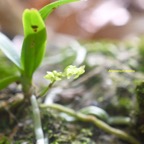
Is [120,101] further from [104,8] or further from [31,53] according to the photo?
[104,8]

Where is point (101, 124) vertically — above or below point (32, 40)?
below

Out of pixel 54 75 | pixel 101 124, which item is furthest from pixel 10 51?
pixel 101 124

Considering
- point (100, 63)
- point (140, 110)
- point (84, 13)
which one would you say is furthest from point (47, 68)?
point (84, 13)

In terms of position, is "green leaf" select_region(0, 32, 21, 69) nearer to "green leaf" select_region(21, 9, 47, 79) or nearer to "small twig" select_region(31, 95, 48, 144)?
"green leaf" select_region(21, 9, 47, 79)

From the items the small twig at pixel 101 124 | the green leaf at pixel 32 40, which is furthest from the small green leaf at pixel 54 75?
the small twig at pixel 101 124

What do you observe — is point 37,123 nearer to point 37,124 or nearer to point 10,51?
point 37,124

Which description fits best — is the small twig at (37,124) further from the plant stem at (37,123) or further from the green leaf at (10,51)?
the green leaf at (10,51)

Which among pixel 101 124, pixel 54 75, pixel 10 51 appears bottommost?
pixel 101 124

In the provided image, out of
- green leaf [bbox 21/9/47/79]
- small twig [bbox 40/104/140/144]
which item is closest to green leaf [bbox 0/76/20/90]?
green leaf [bbox 21/9/47/79]

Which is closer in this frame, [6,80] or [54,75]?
[54,75]
